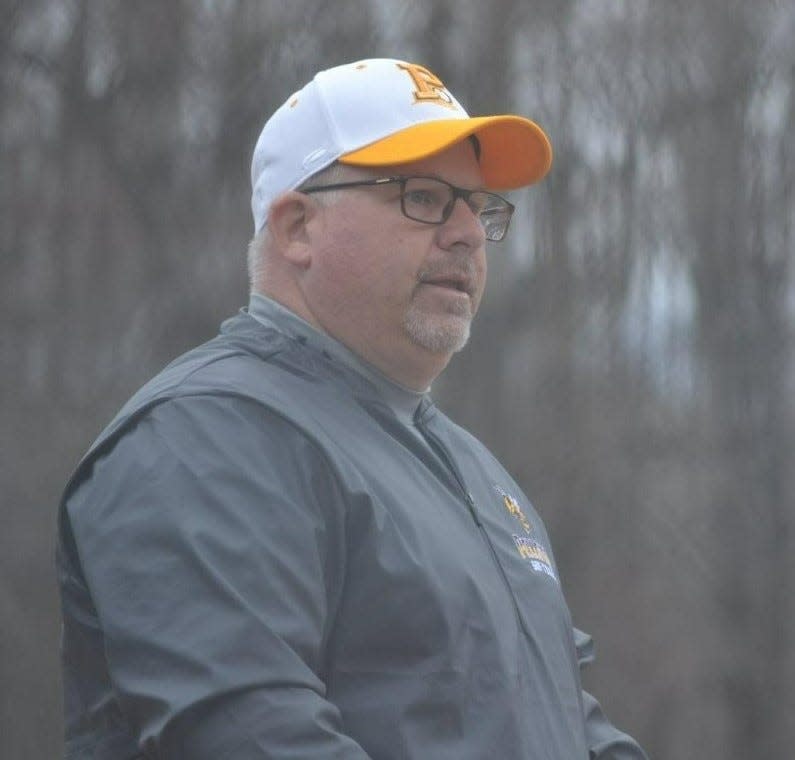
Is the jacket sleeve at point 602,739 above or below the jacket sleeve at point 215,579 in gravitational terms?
below

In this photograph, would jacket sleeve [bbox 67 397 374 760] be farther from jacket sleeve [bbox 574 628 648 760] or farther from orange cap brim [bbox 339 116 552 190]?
jacket sleeve [bbox 574 628 648 760]

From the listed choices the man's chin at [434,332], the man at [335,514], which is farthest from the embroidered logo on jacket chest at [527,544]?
the man's chin at [434,332]

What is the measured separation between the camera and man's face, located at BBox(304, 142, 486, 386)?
5.61 ft

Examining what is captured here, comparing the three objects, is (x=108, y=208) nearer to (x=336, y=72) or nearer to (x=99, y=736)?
(x=336, y=72)

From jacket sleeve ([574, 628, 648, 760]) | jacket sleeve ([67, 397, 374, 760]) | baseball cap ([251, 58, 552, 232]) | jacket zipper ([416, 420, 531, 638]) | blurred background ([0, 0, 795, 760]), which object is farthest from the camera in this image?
blurred background ([0, 0, 795, 760])

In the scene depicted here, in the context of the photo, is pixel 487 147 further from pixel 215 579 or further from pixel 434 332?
pixel 215 579

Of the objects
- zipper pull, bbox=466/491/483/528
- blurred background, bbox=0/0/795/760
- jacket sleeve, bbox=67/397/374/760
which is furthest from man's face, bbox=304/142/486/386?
blurred background, bbox=0/0/795/760

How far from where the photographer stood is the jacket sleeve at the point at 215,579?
127 centimetres

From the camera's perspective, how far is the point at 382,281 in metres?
1.71

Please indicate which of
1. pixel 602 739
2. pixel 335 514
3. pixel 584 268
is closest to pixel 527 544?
pixel 602 739

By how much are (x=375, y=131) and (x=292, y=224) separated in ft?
0.52

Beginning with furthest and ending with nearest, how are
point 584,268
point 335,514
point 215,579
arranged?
1. point 584,268
2. point 335,514
3. point 215,579

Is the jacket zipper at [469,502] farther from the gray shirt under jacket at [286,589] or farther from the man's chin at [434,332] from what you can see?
the man's chin at [434,332]

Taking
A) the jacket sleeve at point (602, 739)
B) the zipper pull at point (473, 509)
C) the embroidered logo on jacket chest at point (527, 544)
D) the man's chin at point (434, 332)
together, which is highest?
the man's chin at point (434, 332)
